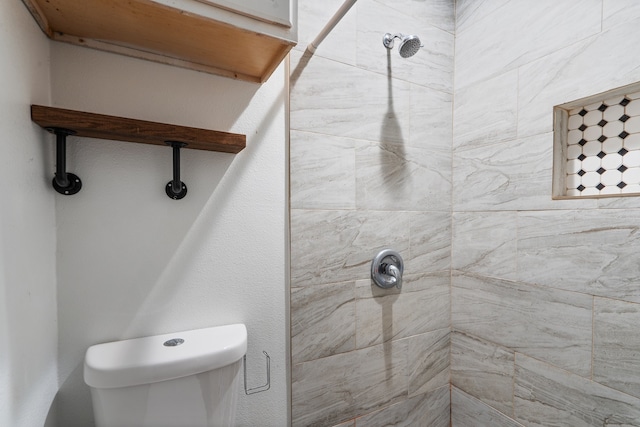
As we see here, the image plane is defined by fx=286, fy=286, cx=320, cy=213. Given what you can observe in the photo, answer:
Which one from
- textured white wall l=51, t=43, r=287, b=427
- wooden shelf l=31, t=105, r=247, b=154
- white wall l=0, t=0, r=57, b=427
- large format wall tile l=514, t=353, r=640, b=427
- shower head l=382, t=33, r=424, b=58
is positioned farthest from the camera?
shower head l=382, t=33, r=424, b=58

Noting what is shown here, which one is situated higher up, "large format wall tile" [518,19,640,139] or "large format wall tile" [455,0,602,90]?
"large format wall tile" [455,0,602,90]

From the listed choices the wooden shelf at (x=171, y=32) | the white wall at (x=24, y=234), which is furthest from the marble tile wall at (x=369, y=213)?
the white wall at (x=24, y=234)

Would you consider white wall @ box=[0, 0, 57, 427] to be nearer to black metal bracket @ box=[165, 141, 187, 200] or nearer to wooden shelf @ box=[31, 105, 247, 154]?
wooden shelf @ box=[31, 105, 247, 154]

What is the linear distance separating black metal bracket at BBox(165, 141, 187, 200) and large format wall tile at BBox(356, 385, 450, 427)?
1.06m

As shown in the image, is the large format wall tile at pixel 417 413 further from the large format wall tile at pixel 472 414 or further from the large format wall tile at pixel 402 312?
the large format wall tile at pixel 402 312

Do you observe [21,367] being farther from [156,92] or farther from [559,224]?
[559,224]

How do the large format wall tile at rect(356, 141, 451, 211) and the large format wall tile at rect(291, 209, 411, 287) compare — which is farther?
the large format wall tile at rect(356, 141, 451, 211)

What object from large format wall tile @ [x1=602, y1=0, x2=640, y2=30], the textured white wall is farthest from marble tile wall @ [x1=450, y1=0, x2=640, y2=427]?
the textured white wall

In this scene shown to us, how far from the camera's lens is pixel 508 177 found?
1120 mm

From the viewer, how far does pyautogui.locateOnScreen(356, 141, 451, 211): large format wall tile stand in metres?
1.11

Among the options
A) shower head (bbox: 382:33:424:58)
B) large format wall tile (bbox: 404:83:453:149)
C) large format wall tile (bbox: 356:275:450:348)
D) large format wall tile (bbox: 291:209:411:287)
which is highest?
shower head (bbox: 382:33:424:58)

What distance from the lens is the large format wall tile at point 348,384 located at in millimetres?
1018

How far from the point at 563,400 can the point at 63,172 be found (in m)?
1.65

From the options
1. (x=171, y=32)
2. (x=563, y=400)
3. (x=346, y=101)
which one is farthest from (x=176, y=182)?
(x=563, y=400)
